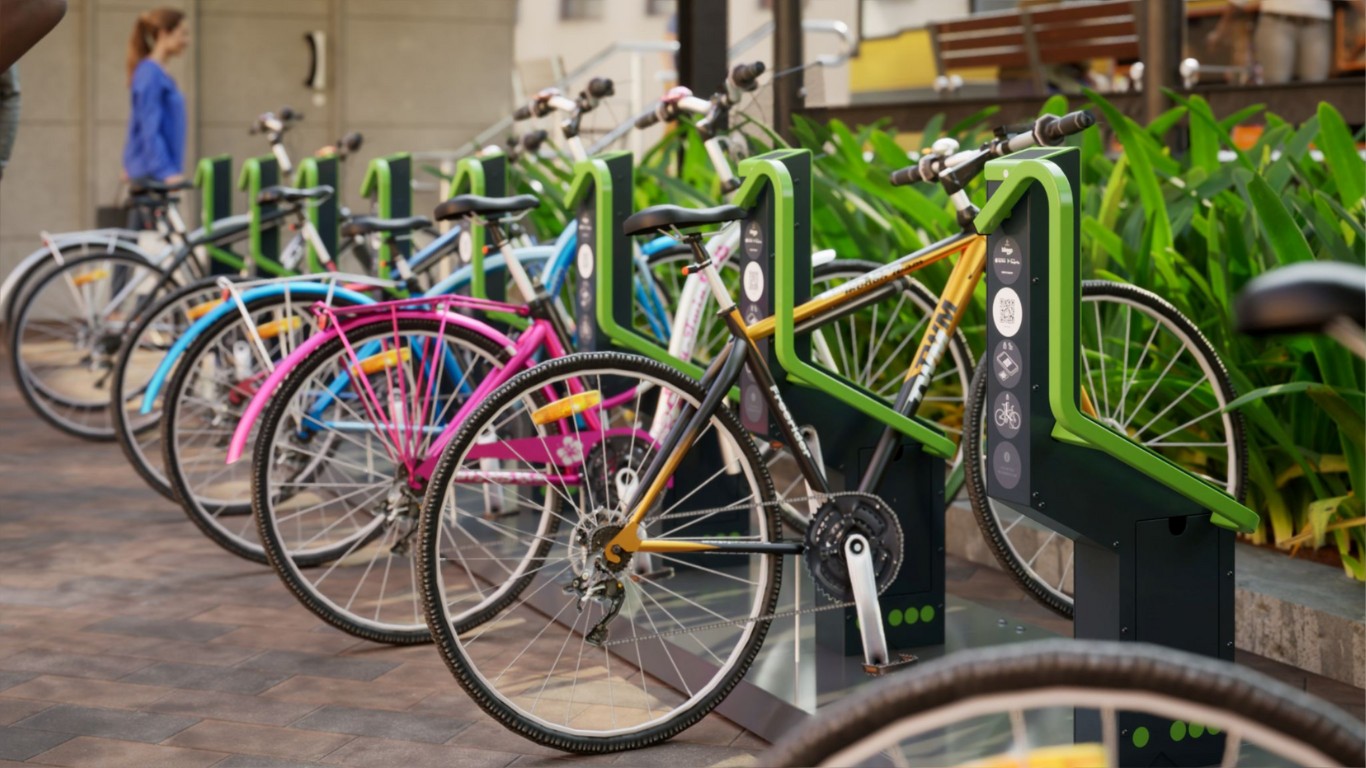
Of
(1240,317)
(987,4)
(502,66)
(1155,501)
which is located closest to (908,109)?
(987,4)

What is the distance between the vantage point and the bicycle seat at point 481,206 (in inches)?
127

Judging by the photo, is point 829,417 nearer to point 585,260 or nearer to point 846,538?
point 846,538

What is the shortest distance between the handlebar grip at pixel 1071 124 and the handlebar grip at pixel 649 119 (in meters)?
1.38

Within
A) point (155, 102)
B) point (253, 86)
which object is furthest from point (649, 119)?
point (253, 86)

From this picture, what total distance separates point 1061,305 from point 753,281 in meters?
0.83

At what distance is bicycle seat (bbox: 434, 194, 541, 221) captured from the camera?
324cm

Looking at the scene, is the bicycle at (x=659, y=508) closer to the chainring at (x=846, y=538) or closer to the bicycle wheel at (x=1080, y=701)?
the chainring at (x=846, y=538)

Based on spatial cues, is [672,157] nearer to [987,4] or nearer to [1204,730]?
[987,4]

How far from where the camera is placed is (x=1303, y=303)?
99 centimetres

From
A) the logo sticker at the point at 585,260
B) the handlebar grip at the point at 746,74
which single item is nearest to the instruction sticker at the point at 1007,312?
the logo sticker at the point at 585,260

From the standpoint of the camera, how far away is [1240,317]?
1.01 metres

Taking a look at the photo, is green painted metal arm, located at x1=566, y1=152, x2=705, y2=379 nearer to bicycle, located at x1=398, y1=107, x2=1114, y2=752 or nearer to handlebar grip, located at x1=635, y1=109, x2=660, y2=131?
bicycle, located at x1=398, y1=107, x2=1114, y2=752

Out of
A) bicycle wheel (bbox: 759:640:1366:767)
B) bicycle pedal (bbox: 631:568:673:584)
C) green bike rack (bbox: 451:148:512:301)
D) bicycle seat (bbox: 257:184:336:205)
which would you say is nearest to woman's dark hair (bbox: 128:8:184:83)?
bicycle seat (bbox: 257:184:336:205)

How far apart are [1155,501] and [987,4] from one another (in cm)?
673
